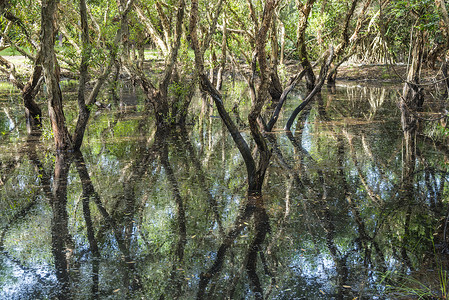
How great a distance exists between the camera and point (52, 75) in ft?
39.7

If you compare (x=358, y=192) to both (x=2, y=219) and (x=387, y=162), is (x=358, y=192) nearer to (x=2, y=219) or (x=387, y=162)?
(x=387, y=162)

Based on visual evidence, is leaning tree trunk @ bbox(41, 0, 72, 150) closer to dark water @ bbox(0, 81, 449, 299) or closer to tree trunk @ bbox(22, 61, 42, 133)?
dark water @ bbox(0, 81, 449, 299)

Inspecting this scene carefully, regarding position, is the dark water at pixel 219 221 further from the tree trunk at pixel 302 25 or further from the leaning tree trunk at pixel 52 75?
the tree trunk at pixel 302 25

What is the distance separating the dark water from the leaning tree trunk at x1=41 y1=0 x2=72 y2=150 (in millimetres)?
619

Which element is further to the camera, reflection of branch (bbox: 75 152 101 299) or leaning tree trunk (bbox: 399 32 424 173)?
leaning tree trunk (bbox: 399 32 424 173)

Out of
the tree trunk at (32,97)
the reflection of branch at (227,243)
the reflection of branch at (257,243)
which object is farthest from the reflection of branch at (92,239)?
the tree trunk at (32,97)

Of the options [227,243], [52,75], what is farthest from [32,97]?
[227,243]

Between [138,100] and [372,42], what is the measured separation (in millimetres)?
19509

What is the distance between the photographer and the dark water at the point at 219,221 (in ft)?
19.6

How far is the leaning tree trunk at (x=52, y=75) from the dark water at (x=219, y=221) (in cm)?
62

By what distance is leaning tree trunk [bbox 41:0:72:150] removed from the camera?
37.6 ft

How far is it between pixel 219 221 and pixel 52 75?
6.61 metres

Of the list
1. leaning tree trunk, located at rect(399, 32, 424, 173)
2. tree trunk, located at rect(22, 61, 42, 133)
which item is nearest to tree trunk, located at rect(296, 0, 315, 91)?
leaning tree trunk, located at rect(399, 32, 424, 173)

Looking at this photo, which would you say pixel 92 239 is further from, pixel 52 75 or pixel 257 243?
pixel 52 75
